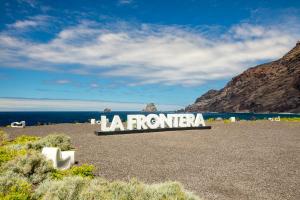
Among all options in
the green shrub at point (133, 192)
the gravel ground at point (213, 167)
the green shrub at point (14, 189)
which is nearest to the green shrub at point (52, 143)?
the gravel ground at point (213, 167)

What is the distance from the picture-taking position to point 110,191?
653cm

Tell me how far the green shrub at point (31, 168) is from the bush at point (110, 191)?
7.74 feet

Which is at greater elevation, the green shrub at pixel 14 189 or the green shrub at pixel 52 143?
the green shrub at pixel 52 143

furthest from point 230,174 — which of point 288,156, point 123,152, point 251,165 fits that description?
point 123,152

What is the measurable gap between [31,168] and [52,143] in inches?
288

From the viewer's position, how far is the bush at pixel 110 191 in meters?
6.16

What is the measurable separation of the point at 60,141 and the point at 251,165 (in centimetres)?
1094

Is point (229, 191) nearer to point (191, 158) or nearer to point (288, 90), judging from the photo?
point (191, 158)

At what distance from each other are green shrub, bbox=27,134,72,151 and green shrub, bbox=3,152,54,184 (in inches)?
238

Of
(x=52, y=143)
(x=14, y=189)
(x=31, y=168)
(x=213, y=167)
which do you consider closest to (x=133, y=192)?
(x=14, y=189)

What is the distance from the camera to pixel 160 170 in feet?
40.1

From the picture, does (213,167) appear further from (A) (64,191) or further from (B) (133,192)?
(A) (64,191)

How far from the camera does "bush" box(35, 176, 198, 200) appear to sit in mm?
6156

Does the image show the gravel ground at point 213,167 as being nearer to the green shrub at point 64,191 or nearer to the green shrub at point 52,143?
the green shrub at point 52,143
